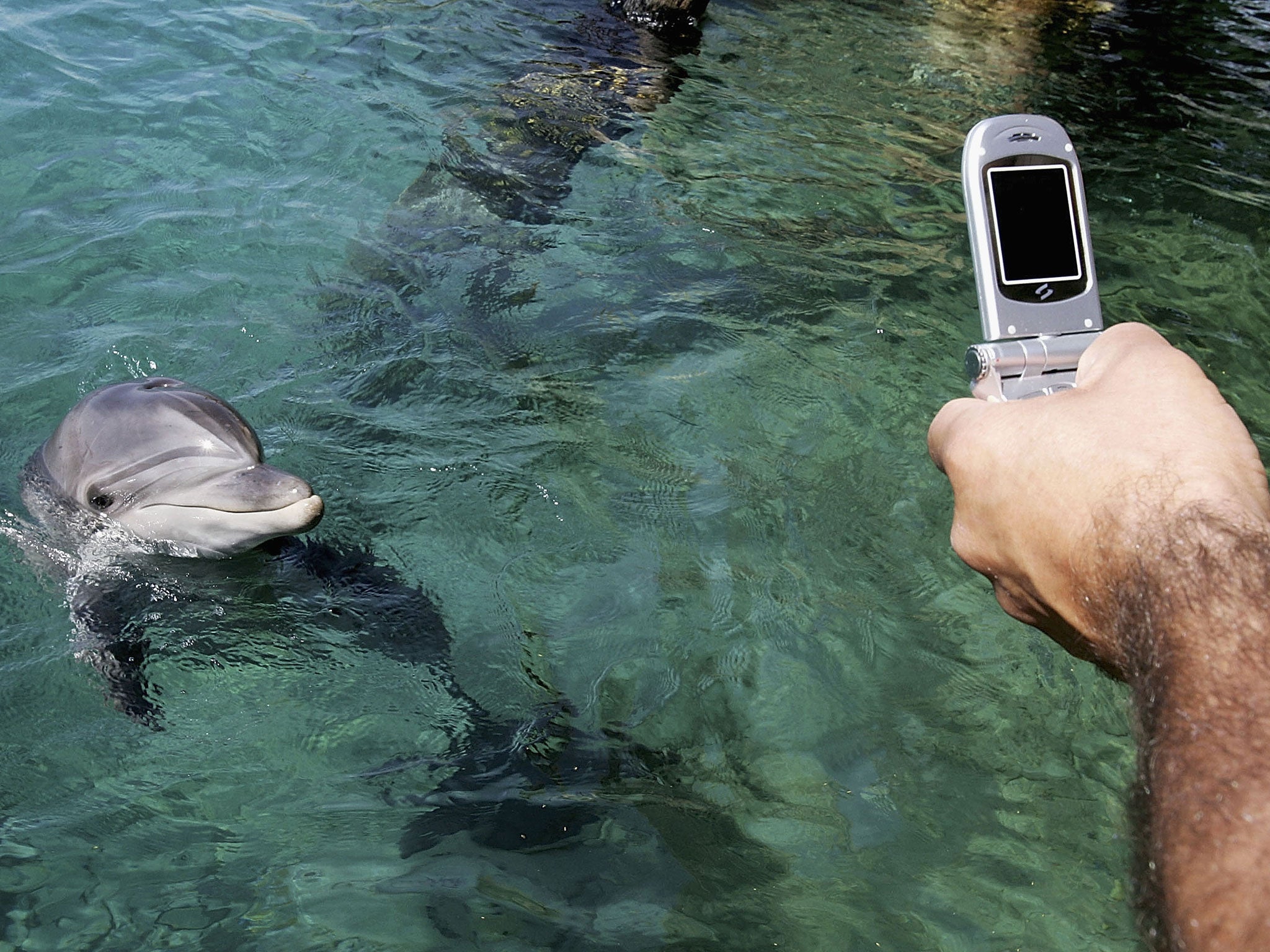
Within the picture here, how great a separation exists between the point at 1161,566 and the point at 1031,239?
104cm

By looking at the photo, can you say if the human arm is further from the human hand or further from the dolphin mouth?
the dolphin mouth

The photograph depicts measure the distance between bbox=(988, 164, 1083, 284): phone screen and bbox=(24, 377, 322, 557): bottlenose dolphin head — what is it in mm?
2236

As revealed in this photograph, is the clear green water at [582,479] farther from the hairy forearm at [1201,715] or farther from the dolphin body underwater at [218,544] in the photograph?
the hairy forearm at [1201,715]

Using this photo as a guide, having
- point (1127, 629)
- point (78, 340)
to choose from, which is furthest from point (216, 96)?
point (1127, 629)

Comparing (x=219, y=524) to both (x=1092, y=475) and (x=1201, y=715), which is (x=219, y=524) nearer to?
(x=1092, y=475)

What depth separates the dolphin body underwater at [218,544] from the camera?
10.5ft

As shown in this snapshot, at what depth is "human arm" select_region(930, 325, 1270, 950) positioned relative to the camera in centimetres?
133

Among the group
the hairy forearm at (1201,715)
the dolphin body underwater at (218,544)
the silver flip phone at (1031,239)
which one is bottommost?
the dolphin body underwater at (218,544)

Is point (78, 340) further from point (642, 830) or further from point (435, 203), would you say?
point (642, 830)

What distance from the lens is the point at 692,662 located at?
3592 millimetres

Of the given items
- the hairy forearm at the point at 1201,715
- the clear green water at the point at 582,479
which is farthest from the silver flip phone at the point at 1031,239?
the clear green water at the point at 582,479

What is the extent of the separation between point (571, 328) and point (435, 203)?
69.8 inches

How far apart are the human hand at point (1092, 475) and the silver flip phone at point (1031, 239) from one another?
0.76ft

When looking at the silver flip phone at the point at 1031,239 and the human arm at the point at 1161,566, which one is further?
the silver flip phone at the point at 1031,239
